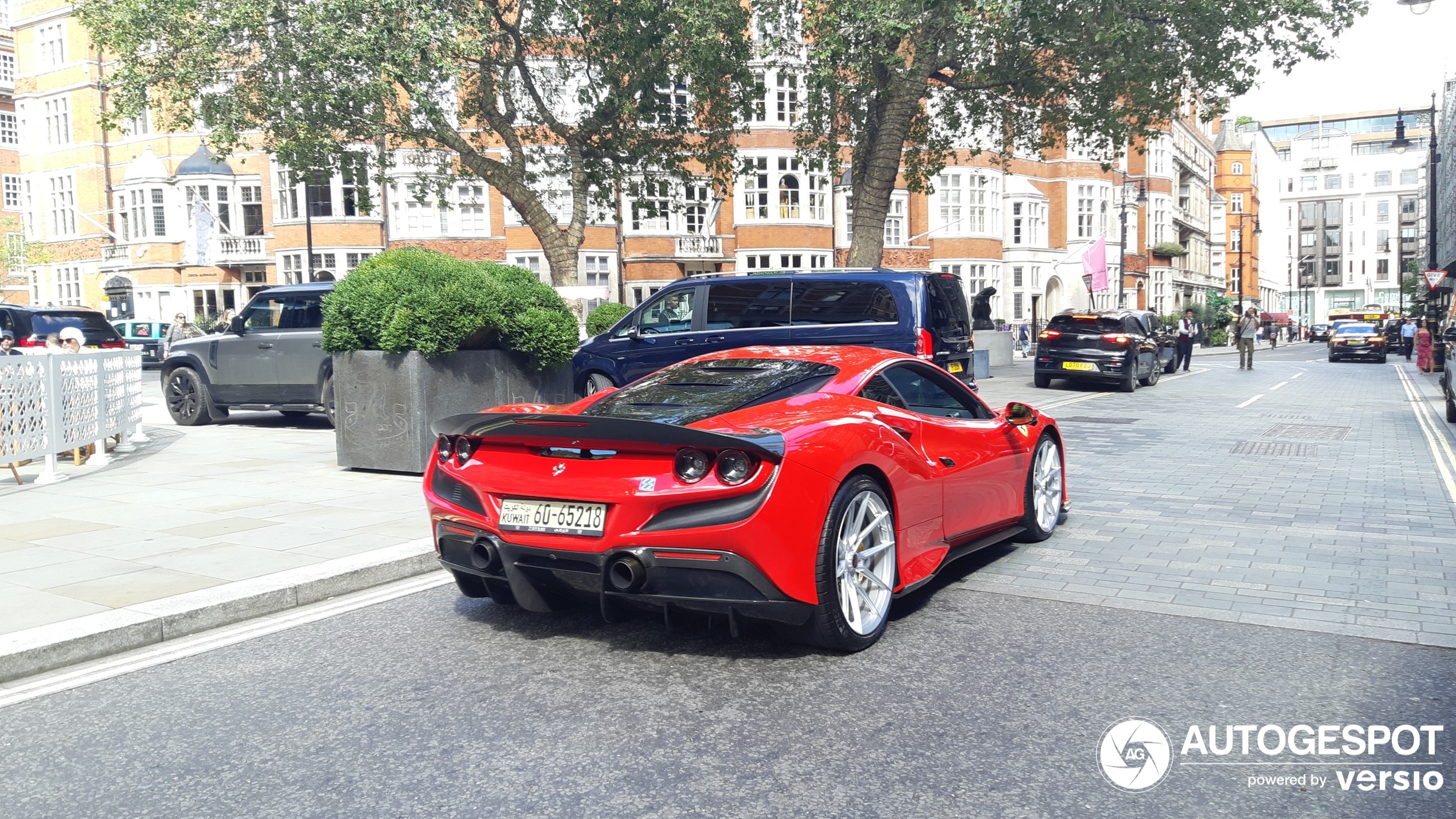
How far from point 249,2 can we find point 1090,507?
1641 cm

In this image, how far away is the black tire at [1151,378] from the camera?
23.7m

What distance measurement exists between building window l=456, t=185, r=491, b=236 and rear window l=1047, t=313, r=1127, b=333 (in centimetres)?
2652

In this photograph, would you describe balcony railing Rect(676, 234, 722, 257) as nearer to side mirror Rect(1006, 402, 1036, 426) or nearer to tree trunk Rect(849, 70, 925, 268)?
tree trunk Rect(849, 70, 925, 268)

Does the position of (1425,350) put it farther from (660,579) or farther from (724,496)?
(660,579)

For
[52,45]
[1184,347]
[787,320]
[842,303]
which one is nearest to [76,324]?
[787,320]

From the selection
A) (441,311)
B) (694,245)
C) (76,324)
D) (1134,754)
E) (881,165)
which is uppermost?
(694,245)

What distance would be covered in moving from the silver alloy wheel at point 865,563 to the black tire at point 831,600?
2cm

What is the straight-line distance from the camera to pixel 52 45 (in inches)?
1993

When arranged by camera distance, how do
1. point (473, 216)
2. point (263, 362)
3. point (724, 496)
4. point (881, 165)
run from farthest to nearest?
point (473, 216)
point (881, 165)
point (263, 362)
point (724, 496)

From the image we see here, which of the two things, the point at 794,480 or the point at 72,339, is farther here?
the point at 72,339

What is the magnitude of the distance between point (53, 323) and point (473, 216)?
2488 centimetres

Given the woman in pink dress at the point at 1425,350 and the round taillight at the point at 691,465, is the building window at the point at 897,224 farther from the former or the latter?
the round taillight at the point at 691,465

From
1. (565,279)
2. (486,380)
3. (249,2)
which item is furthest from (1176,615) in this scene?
(249,2)

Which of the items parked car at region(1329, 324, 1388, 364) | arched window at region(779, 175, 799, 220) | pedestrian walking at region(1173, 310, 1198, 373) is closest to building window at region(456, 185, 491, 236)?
arched window at region(779, 175, 799, 220)
